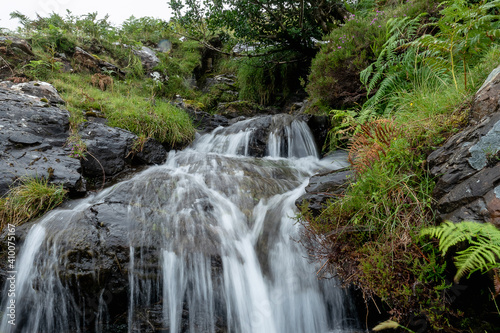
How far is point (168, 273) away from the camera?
8.82 ft

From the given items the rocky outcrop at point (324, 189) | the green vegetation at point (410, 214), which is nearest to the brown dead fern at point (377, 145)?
the green vegetation at point (410, 214)

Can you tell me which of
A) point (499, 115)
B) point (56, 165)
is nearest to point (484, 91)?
point (499, 115)

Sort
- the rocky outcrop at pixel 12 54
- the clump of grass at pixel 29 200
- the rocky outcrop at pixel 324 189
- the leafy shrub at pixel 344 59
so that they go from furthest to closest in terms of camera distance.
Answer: the rocky outcrop at pixel 12 54
the leafy shrub at pixel 344 59
the clump of grass at pixel 29 200
the rocky outcrop at pixel 324 189

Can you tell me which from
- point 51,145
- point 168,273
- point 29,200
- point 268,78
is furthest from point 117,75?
point 168,273

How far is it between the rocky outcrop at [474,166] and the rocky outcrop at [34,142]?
4552mm

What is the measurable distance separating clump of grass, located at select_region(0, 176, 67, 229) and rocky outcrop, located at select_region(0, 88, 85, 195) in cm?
16

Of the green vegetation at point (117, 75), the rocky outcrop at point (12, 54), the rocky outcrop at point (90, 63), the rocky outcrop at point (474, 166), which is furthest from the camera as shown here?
the rocky outcrop at point (90, 63)

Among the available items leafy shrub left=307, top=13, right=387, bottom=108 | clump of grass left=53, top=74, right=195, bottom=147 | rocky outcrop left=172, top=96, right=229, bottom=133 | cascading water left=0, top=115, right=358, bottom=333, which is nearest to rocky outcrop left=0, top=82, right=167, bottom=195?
clump of grass left=53, top=74, right=195, bottom=147

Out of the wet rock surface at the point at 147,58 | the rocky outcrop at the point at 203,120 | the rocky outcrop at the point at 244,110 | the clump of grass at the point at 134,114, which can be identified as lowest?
the clump of grass at the point at 134,114

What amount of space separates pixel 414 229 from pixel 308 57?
7714 mm

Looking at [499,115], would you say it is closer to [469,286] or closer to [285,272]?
[469,286]

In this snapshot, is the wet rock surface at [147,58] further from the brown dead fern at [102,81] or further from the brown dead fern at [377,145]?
the brown dead fern at [377,145]

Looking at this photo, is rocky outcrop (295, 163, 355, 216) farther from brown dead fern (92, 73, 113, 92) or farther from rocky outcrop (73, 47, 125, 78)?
rocky outcrop (73, 47, 125, 78)

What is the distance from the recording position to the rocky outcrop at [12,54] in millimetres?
6395
